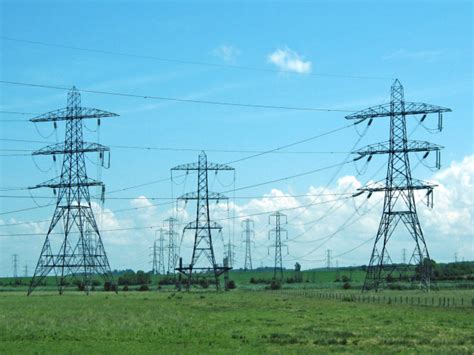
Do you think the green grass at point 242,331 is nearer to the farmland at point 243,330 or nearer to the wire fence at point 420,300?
the farmland at point 243,330

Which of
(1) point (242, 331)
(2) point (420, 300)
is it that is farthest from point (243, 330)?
(2) point (420, 300)

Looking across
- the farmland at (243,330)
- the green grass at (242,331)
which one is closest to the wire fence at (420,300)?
the farmland at (243,330)

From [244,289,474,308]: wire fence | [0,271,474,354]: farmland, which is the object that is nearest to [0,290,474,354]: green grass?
[0,271,474,354]: farmland

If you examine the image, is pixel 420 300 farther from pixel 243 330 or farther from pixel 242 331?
pixel 242 331

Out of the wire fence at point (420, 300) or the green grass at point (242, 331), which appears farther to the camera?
the wire fence at point (420, 300)

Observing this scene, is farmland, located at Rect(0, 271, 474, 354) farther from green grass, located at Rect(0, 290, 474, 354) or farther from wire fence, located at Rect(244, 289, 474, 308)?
wire fence, located at Rect(244, 289, 474, 308)

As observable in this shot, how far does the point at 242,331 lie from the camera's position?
43.3 m

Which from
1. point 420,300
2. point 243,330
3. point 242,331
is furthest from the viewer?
point 420,300

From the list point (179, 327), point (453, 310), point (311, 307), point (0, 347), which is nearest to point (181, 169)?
point (311, 307)

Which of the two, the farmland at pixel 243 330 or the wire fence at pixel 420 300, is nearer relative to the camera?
the farmland at pixel 243 330

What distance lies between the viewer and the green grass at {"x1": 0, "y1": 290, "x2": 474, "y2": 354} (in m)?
35.1

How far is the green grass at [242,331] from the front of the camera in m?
35.1

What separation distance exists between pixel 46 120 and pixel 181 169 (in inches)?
836

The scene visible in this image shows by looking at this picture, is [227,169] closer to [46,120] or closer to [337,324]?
[46,120]
